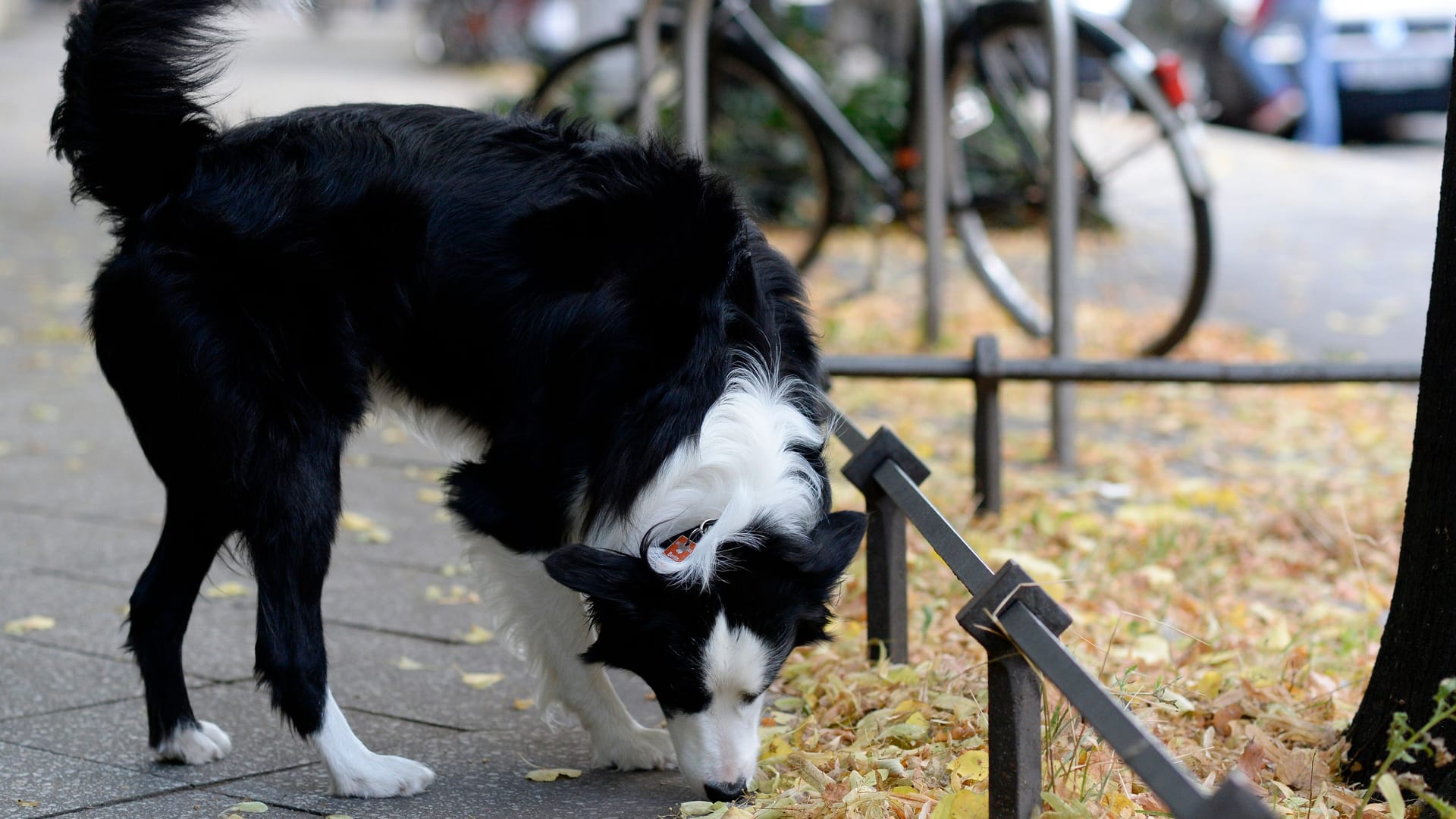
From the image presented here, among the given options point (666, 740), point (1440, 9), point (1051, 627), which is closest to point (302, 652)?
point (666, 740)

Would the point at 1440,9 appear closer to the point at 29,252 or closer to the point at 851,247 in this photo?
the point at 851,247

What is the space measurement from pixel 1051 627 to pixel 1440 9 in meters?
11.8

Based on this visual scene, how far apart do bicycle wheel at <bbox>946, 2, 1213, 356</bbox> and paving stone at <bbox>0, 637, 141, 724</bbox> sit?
397cm

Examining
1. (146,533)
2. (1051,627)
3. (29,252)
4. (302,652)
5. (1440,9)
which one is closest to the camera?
(1051,627)

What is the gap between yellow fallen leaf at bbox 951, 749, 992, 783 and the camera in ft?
8.35

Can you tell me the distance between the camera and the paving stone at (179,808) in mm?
2602

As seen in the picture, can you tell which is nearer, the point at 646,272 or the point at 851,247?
the point at 646,272

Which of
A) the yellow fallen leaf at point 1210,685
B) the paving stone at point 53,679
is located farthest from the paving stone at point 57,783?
the yellow fallen leaf at point 1210,685

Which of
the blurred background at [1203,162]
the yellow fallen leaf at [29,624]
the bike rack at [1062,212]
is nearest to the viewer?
the yellow fallen leaf at [29,624]

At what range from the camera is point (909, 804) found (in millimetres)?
2447

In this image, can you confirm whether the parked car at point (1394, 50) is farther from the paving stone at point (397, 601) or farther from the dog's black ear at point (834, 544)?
the dog's black ear at point (834, 544)

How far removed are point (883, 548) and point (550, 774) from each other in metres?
0.88

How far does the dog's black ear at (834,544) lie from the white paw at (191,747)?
Result: 1.31 meters

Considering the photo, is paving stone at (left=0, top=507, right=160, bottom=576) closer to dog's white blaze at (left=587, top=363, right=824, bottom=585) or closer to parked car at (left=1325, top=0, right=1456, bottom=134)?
dog's white blaze at (left=587, top=363, right=824, bottom=585)
